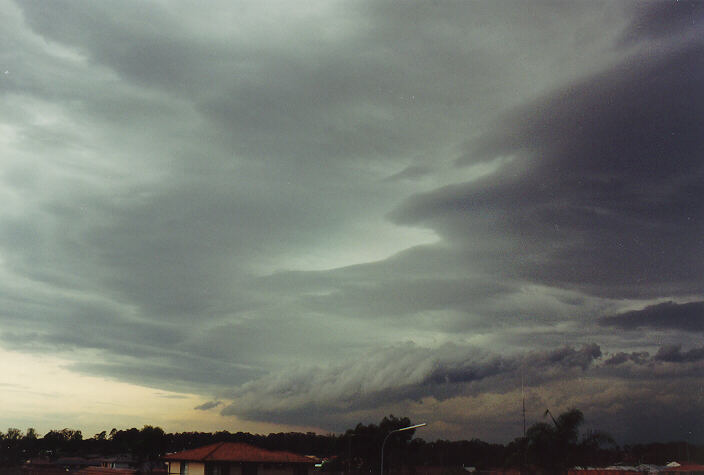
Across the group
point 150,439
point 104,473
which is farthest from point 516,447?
point 150,439

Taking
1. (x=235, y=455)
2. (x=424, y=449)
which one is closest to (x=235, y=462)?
(x=235, y=455)

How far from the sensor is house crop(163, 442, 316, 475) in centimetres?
8219

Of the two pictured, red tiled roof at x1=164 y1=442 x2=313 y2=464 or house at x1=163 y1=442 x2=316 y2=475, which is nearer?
house at x1=163 y1=442 x2=316 y2=475

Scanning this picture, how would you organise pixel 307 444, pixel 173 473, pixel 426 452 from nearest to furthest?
1. pixel 173 473
2. pixel 426 452
3. pixel 307 444

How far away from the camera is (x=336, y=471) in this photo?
120000 mm

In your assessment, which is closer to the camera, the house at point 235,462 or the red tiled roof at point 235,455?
the house at point 235,462

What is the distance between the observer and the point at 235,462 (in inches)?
3255

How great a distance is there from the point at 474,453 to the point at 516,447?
81.8 meters

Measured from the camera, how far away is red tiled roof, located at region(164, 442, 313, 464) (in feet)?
270

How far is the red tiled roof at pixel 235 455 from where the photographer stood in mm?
82312

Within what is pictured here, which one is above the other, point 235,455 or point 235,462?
point 235,455

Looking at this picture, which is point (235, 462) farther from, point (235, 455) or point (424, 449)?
point (424, 449)

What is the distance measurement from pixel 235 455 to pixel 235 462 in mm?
1155

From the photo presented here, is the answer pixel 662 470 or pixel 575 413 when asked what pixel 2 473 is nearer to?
pixel 575 413
